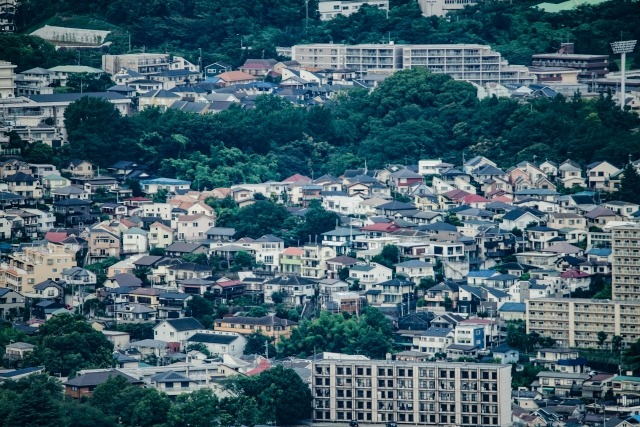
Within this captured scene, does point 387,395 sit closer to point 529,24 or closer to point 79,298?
point 79,298

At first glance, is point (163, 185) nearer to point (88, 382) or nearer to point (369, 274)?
point (369, 274)

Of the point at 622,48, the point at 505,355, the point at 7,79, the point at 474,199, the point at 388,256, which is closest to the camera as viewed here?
the point at 505,355

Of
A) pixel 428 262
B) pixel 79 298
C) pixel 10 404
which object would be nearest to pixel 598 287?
pixel 428 262

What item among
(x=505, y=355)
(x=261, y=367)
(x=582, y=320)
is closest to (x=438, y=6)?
(x=582, y=320)

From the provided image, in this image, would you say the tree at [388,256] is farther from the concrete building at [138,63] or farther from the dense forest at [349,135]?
the concrete building at [138,63]

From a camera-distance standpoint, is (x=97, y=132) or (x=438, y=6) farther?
(x=438, y=6)

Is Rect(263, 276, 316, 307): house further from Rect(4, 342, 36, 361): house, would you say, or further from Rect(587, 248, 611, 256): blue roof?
Rect(4, 342, 36, 361): house

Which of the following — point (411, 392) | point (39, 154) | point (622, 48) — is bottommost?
point (411, 392)
